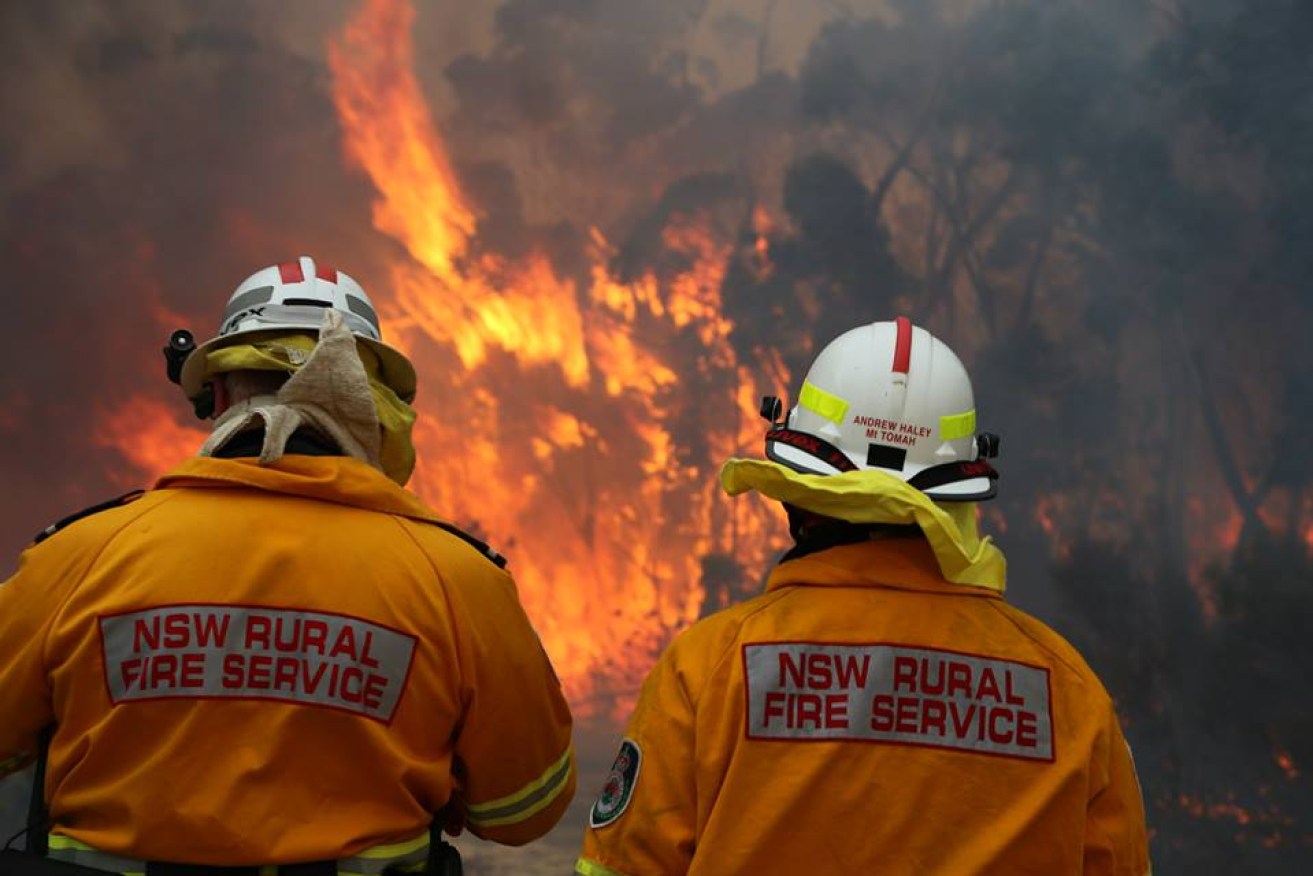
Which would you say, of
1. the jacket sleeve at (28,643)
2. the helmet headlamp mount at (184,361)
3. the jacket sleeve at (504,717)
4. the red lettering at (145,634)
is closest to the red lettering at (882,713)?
the jacket sleeve at (504,717)

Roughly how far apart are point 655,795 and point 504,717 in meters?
0.53

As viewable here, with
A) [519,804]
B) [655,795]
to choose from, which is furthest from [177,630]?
[655,795]

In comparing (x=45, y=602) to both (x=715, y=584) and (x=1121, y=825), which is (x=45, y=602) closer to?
(x=1121, y=825)

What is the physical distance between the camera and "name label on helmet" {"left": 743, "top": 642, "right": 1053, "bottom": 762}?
2.48 metres

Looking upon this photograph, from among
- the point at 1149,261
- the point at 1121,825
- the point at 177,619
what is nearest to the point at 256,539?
the point at 177,619

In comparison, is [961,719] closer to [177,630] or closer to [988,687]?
[988,687]

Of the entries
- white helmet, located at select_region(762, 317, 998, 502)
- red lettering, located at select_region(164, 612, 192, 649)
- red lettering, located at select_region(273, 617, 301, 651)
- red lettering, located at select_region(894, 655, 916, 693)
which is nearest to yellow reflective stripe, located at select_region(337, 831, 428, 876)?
red lettering, located at select_region(273, 617, 301, 651)

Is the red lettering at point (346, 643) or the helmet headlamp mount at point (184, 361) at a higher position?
the helmet headlamp mount at point (184, 361)

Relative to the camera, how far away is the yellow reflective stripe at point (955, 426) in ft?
10.2

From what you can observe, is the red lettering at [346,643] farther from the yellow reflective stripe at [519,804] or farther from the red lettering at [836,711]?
the red lettering at [836,711]

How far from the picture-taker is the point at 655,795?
2.56 meters

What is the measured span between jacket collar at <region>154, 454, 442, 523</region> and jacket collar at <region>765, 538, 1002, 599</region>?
1.01 meters

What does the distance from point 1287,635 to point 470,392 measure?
1261 centimetres

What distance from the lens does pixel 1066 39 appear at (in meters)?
19.0
